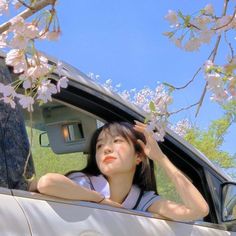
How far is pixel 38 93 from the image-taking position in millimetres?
1814

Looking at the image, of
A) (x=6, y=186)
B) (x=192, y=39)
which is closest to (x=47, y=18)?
(x=192, y=39)

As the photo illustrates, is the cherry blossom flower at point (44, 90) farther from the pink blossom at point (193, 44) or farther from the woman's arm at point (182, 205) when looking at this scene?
the woman's arm at point (182, 205)

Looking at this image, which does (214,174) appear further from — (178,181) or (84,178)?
(84,178)

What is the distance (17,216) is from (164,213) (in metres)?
0.85

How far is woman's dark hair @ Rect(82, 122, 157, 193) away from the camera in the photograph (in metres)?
2.71

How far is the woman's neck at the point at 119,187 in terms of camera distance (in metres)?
2.67

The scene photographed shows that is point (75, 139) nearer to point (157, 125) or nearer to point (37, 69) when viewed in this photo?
point (157, 125)

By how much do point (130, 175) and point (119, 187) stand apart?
3.5 inches

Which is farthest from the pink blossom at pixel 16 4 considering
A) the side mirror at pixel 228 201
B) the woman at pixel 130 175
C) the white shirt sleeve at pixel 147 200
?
the side mirror at pixel 228 201

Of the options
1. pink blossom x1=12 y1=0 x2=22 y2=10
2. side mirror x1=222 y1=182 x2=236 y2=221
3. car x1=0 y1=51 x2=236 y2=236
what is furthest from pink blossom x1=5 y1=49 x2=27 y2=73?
side mirror x1=222 y1=182 x2=236 y2=221

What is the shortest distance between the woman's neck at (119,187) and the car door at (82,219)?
0.75 feet

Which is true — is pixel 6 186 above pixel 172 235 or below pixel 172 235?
above

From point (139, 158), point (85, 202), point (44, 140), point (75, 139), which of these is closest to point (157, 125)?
point (85, 202)

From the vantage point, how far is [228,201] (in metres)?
3.04
